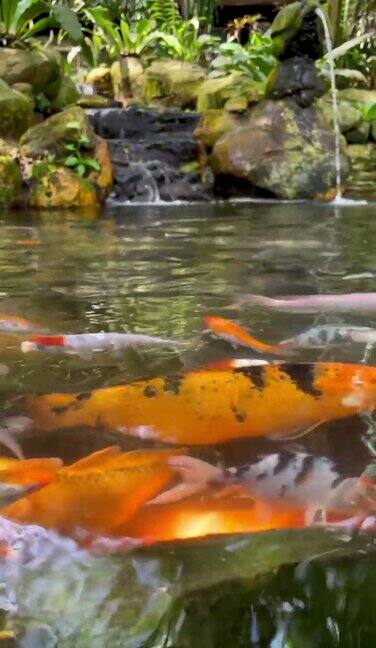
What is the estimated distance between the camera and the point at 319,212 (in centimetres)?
766

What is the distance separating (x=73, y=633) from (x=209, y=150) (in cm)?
1007

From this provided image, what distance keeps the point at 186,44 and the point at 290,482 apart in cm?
1599

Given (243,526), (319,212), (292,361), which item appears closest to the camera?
(243,526)

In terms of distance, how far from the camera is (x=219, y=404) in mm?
1768

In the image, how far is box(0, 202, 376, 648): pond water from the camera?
0.95 meters

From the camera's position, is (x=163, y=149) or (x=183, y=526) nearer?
(x=183, y=526)

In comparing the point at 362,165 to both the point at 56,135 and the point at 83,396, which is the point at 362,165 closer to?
the point at 56,135

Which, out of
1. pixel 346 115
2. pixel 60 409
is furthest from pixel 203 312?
pixel 346 115

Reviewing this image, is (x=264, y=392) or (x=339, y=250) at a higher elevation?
(x=264, y=392)

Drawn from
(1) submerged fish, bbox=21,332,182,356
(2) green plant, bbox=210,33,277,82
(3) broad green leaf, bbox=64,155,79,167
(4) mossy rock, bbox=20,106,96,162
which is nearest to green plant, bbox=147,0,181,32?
(2) green plant, bbox=210,33,277,82

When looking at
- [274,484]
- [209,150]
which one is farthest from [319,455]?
[209,150]

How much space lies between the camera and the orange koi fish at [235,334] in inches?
A: 97.9

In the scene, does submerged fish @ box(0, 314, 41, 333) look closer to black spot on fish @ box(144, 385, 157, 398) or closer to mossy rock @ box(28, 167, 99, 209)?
black spot on fish @ box(144, 385, 157, 398)

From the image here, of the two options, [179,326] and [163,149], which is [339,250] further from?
[163,149]
